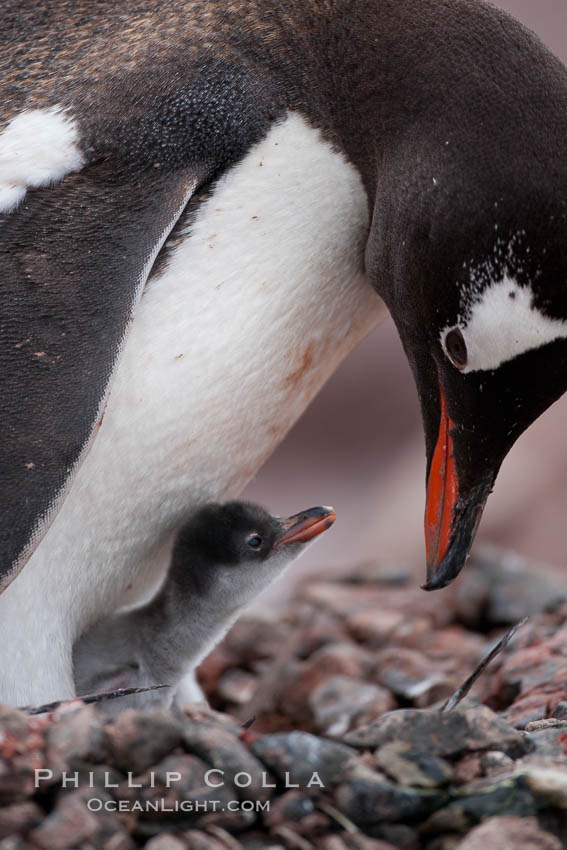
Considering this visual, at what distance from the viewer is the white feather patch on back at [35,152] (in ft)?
7.41

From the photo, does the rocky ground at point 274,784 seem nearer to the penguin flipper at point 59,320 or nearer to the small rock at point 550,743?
the small rock at point 550,743

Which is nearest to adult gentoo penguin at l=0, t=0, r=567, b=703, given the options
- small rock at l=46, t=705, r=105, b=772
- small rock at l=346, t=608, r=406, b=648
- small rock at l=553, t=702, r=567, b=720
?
small rock at l=553, t=702, r=567, b=720

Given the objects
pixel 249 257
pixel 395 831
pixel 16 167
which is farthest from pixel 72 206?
pixel 395 831

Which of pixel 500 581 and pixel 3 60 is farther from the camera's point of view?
pixel 500 581

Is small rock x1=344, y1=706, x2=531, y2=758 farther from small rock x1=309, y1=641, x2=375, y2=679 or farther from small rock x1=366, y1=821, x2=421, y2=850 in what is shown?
small rock x1=309, y1=641, x2=375, y2=679

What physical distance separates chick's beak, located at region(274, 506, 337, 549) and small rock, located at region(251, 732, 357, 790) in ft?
3.46

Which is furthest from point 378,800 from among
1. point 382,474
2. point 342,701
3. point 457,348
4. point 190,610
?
point 382,474

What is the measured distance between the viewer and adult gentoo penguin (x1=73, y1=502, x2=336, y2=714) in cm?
276

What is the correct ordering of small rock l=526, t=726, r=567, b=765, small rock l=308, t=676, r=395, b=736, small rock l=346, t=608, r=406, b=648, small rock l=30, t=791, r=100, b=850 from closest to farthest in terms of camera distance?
small rock l=30, t=791, r=100, b=850 < small rock l=526, t=726, r=567, b=765 < small rock l=308, t=676, r=395, b=736 < small rock l=346, t=608, r=406, b=648

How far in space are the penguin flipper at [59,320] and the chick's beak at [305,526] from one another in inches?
28.7

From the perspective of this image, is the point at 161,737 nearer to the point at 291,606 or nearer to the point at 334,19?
the point at 334,19

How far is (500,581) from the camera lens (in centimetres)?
390

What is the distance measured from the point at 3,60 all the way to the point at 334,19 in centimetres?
70

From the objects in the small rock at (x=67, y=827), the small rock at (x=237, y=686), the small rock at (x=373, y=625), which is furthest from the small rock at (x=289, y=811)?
the small rock at (x=373, y=625)
